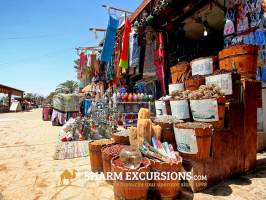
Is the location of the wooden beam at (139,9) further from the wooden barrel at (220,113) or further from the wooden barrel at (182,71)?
the wooden barrel at (220,113)

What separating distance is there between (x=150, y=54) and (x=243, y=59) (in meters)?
4.78

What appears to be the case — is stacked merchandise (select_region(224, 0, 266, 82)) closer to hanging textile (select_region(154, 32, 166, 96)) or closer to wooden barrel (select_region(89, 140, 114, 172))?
hanging textile (select_region(154, 32, 166, 96))

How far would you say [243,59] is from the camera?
12.5ft

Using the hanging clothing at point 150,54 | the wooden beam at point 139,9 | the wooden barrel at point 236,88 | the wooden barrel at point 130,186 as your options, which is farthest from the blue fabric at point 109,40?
the wooden barrel at point 130,186

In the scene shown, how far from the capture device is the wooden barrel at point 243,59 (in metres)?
3.80

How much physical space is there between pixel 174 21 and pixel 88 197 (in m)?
7.03

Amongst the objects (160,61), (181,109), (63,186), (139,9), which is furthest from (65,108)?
(181,109)

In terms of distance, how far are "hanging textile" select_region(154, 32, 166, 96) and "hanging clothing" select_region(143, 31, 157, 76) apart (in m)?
0.24

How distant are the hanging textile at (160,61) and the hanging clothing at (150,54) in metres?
0.24

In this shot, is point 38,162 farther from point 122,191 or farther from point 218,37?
point 218,37

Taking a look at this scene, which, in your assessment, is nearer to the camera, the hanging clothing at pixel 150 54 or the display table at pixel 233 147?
the display table at pixel 233 147

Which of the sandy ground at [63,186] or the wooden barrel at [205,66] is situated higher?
the wooden barrel at [205,66]

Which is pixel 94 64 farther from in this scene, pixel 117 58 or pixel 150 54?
pixel 150 54

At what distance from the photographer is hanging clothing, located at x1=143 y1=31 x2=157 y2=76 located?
819 cm
